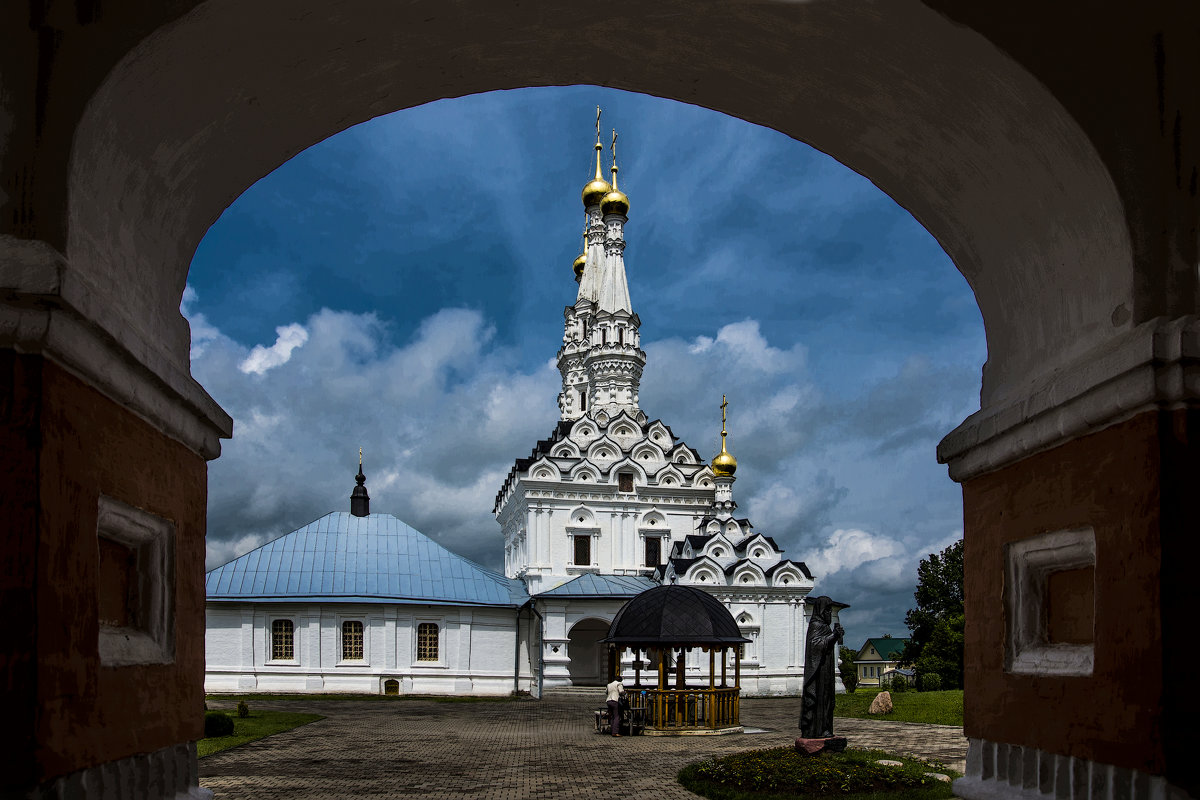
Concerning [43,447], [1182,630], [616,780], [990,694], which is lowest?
[616,780]

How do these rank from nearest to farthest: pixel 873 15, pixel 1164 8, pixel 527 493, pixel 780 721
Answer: pixel 1164 8
pixel 873 15
pixel 780 721
pixel 527 493

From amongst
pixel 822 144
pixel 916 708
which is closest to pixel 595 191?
pixel 916 708

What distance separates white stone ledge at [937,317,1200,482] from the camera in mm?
3564

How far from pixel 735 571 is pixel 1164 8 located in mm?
34145

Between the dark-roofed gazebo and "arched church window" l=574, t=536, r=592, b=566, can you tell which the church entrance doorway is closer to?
"arched church window" l=574, t=536, r=592, b=566

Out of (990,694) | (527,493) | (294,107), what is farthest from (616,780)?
(527,493)

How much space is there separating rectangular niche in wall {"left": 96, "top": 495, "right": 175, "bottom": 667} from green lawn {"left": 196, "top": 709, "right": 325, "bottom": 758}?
13122 mm

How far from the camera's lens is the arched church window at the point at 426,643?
35.6m

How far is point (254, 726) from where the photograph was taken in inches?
877

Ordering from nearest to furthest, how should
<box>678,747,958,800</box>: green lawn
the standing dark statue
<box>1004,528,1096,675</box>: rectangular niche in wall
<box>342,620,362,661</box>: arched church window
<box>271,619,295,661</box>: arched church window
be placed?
<box>1004,528,1096,675</box>: rectangular niche in wall, <box>678,747,958,800</box>: green lawn, the standing dark statue, <box>271,619,295,661</box>: arched church window, <box>342,620,362,661</box>: arched church window

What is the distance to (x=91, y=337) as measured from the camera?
3.60 meters

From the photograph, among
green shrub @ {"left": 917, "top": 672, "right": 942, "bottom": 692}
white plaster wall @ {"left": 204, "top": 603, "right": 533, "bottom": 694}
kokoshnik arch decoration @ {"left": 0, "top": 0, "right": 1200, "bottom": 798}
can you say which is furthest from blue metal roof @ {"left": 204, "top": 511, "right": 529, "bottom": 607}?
kokoshnik arch decoration @ {"left": 0, "top": 0, "right": 1200, "bottom": 798}

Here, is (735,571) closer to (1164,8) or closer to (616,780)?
(616,780)

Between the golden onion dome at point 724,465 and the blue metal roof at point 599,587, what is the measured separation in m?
9.24
